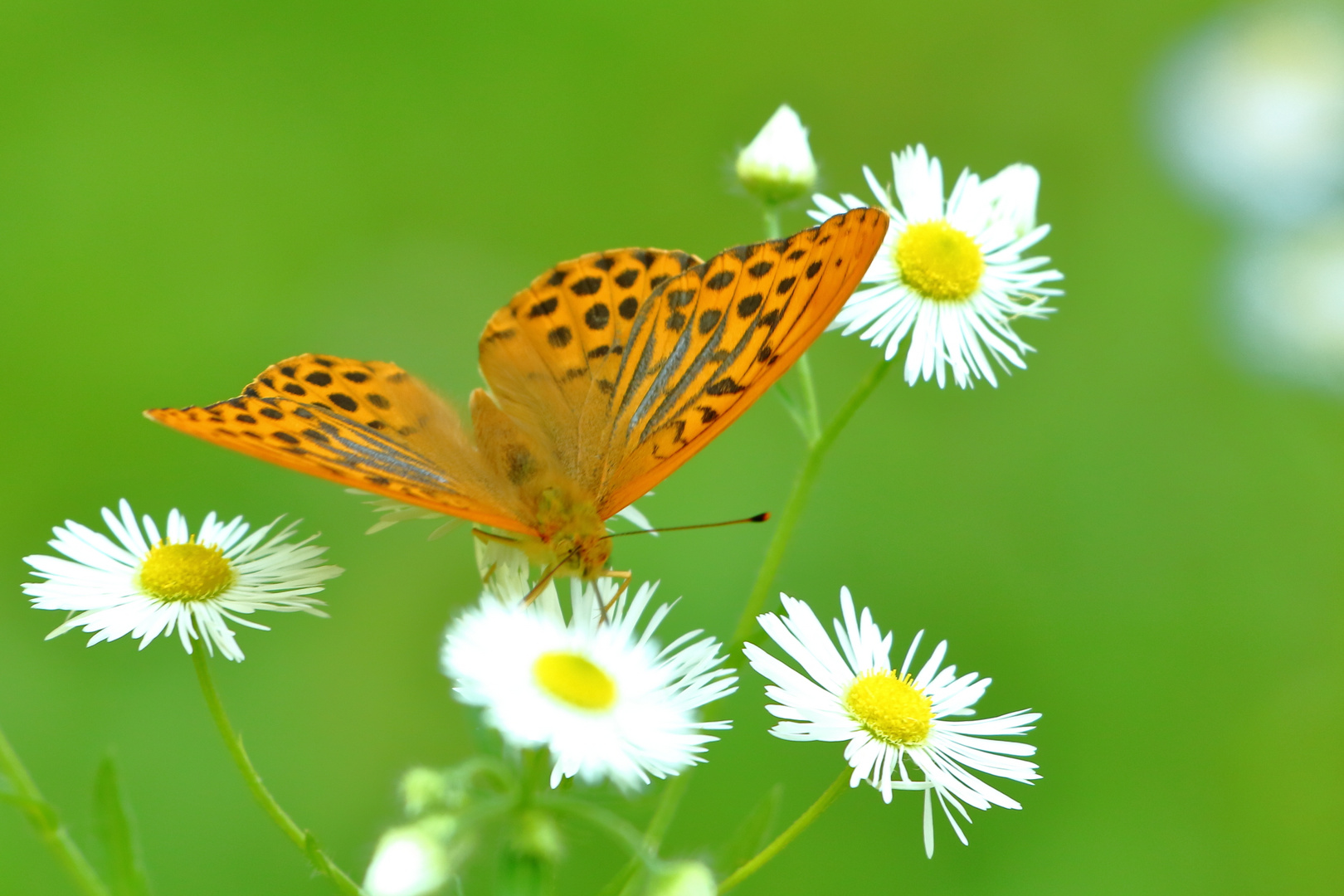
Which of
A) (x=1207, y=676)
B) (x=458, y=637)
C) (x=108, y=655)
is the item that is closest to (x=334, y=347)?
(x=108, y=655)

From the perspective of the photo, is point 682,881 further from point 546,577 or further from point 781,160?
point 781,160

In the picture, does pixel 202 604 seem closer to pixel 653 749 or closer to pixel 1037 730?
pixel 653 749

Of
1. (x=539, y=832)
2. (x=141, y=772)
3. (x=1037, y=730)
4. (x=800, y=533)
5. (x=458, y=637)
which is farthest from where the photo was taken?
(x=800, y=533)

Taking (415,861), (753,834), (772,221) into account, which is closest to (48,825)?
(415,861)

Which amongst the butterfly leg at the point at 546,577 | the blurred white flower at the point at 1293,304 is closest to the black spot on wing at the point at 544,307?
the butterfly leg at the point at 546,577

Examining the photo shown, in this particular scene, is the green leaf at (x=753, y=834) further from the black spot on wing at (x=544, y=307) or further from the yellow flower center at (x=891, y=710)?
the black spot on wing at (x=544, y=307)

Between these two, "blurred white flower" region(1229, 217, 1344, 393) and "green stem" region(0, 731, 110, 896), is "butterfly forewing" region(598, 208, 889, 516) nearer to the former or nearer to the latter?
"green stem" region(0, 731, 110, 896)
